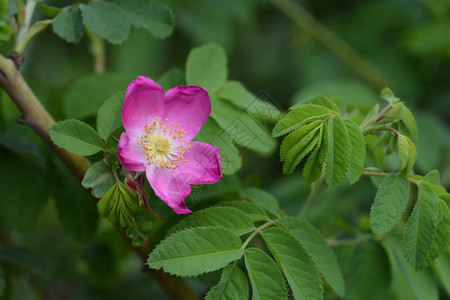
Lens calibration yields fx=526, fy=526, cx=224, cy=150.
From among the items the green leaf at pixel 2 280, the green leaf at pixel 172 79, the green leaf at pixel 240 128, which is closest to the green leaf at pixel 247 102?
the green leaf at pixel 240 128

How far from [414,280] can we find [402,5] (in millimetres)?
1850

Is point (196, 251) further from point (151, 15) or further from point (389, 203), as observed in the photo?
point (151, 15)

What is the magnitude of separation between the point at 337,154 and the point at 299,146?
82mm

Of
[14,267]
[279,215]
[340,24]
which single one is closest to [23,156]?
[14,267]

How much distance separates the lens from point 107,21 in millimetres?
1368

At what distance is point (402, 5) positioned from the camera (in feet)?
9.30

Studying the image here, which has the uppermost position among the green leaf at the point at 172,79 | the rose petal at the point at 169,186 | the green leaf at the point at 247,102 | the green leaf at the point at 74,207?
the green leaf at the point at 172,79

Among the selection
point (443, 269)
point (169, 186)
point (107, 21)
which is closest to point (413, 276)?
point (443, 269)

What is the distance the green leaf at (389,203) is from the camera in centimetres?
110

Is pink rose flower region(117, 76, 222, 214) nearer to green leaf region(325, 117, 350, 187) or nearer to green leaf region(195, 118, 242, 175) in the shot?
green leaf region(195, 118, 242, 175)

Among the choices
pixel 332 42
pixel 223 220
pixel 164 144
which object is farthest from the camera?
pixel 332 42

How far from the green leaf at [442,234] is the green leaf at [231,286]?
0.41 m

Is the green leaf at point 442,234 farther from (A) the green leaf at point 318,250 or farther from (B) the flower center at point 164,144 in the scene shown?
(B) the flower center at point 164,144

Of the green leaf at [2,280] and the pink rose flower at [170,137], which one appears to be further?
the green leaf at [2,280]
